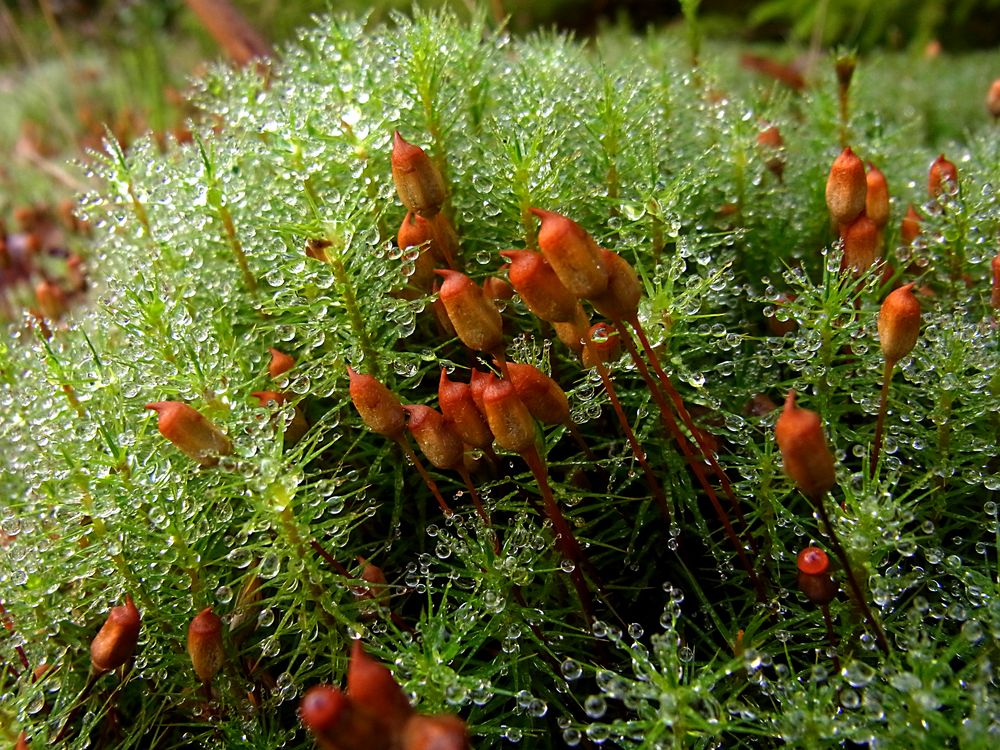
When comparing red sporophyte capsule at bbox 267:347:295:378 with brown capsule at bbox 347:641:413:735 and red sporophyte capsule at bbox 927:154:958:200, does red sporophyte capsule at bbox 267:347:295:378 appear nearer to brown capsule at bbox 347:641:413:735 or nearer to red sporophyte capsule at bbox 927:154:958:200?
brown capsule at bbox 347:641:413:735

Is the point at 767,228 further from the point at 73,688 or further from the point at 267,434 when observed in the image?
the point at 73,688

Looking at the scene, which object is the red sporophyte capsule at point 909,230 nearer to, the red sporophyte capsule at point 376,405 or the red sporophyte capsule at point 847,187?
the red sporophyte capsule at point 847,187

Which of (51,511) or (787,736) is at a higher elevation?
(51,511)

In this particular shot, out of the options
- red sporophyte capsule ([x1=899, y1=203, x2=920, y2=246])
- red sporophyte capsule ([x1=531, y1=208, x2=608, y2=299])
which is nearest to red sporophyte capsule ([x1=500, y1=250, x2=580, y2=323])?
red sporophyte capsule ([x1=531, y1=208, x2=608, y2=299])

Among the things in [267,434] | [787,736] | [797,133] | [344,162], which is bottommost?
[787,736]

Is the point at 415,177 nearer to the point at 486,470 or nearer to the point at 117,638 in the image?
the point at 486,470

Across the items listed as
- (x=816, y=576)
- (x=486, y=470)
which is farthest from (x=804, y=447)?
(x=486, y=470)

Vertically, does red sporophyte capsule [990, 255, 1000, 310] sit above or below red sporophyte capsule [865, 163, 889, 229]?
below

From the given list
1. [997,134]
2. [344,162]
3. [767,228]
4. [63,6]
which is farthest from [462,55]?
[63,6]
